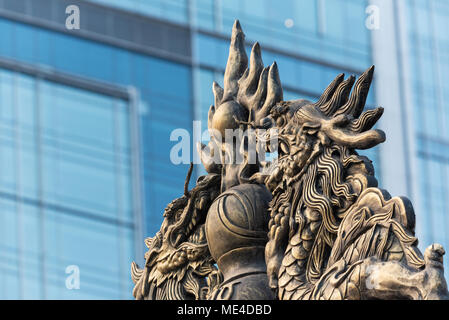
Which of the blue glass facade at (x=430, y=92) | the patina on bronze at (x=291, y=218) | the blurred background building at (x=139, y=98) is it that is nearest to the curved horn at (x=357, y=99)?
the patina on bronze at (x=291, y=218)

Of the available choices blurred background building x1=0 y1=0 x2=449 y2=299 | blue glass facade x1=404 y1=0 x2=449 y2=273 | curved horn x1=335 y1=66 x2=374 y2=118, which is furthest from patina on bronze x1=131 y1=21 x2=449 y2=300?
blue glass facade x1=404 y1=0 x2=449 y2=273

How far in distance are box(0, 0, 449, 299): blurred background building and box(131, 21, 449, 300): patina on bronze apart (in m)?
43.1

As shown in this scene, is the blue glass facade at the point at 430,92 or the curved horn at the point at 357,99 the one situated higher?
the blue glass facade at the point at 430,92

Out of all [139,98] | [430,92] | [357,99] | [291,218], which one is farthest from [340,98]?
[430,92]

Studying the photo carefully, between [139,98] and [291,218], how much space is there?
5028 cm

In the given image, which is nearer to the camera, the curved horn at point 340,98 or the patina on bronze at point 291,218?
the patina on bronze at point 291,218

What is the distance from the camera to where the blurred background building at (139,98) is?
5738cm

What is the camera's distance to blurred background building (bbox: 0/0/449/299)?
57375mm

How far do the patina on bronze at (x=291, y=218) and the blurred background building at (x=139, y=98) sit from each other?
4313 centimetres

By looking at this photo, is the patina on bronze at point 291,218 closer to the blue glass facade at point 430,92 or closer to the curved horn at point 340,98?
the curved horn at point 340,98

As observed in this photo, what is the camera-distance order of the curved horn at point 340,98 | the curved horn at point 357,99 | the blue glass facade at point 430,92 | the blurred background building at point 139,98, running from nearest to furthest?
1. the curved horn at point 357,99
2. the curved horn at point 340,98
3. the blurred background building at point 139,98
4. the blue glass facade at point 430,92

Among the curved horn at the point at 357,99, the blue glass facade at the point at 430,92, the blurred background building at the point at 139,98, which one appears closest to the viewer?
the curved horn at the point at 357,99

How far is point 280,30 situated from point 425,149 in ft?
26.1

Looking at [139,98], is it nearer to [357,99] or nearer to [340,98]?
[340,98]
